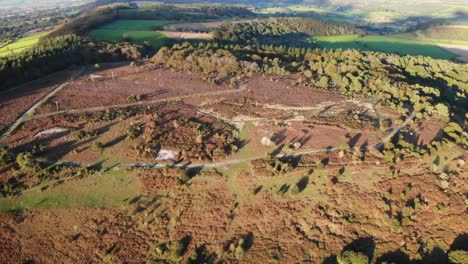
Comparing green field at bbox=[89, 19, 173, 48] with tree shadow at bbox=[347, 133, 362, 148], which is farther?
green field at bbox=[89, 19, 173, 48]

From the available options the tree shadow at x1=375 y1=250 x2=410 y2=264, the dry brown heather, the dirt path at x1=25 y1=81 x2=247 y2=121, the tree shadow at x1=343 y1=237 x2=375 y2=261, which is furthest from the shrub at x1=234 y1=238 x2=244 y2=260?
the dirt path at x1=25 y1=81 x2=247 y2=121

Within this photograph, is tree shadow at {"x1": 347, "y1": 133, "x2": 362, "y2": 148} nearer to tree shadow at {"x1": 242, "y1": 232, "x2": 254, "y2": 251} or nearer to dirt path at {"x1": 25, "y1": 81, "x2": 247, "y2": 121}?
tree shadow at {"x1": 242, "y1": 232, "x2": 254, "y2": 251}

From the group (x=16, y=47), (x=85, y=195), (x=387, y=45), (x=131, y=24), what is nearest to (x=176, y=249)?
(x=85, y=195)

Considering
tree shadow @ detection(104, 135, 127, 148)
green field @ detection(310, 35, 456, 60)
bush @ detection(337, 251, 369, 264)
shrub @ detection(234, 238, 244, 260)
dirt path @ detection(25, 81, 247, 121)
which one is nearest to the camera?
bush @ detection(337, 251, 369, 264)

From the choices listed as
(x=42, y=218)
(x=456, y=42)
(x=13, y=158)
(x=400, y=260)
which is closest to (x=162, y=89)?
(x=13, y=158)

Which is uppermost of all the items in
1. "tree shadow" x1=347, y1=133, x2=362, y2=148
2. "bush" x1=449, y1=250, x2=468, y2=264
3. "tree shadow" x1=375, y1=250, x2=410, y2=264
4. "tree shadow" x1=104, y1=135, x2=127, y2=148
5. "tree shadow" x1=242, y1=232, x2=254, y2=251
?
"tree shadow" x1=104, y1=135, x2=127, y2=148

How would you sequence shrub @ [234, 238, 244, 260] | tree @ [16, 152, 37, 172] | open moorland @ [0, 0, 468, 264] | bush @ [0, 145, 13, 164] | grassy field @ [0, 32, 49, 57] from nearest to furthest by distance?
shrub @ [234, 238, 244, 260] → open moorland @ [0, 0, 468, 264] → tree @ [16, 152, 37, 172] → bush @ [0, 145, 13, 164] → grassy field @ [0, 32, 49, 57]
